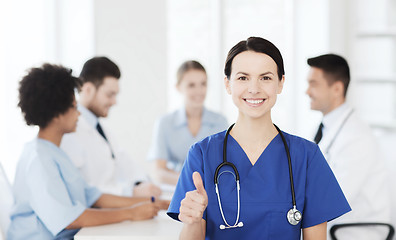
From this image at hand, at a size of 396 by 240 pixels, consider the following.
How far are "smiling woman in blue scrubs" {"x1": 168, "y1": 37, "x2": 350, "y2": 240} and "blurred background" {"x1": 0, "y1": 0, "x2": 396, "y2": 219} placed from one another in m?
1.20

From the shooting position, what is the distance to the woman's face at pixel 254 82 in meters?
1.53

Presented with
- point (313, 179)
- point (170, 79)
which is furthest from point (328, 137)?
point (170, 79)

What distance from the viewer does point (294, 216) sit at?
1523mm

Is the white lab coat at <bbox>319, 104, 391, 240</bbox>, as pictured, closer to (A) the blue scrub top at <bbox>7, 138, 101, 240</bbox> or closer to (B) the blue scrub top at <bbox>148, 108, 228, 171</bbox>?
(B) the blue scrub top at <bbox>148, 108, 228, 171</bbox>

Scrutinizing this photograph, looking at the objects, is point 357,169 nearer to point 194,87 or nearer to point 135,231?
point 135,231

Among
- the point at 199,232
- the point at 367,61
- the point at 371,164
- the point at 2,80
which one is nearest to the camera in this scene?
the point at 199,232

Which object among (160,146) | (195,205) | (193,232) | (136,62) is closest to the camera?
(195,205)

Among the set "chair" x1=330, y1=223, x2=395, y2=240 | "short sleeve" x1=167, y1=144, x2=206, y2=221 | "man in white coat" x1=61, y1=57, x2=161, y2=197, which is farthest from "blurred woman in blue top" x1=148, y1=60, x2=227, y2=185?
"short sleeve" x1=167, y1=144, x2=206, y2=221

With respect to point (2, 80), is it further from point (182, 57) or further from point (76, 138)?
point (182, 57)

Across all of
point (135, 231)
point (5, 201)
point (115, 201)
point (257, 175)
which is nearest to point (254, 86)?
point (257, 175)

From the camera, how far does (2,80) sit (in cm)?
294

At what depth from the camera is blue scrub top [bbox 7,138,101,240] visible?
1.90 m

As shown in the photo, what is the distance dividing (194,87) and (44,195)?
1.41 m

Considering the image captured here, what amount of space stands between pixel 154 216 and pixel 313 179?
80cm
